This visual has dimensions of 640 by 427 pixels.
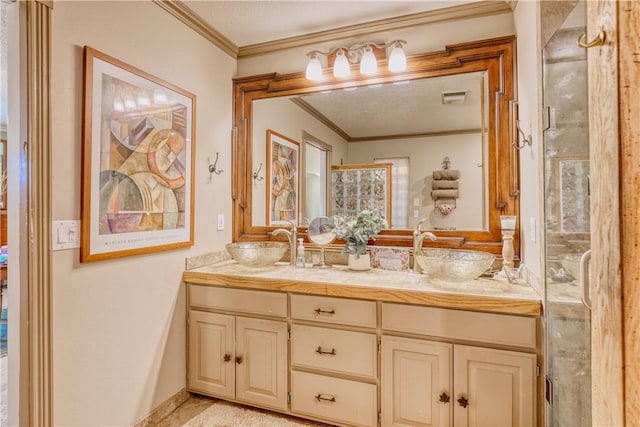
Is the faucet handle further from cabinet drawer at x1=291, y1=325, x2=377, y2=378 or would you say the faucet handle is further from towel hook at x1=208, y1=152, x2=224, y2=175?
towel hook at x1=208, y1=152, x2=224, y2=175

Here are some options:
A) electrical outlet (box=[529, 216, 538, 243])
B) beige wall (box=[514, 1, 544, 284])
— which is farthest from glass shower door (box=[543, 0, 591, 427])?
electrical outlet (box=[529, 216, 538, 243])

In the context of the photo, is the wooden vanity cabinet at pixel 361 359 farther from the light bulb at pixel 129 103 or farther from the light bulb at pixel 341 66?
the light bulb at pixel 341 66

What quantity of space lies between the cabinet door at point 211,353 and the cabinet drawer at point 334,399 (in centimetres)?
43

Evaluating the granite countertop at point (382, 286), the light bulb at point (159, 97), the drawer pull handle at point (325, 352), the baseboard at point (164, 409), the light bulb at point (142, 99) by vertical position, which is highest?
the light bulb at point (159, 97)

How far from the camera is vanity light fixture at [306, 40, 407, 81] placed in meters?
2.10

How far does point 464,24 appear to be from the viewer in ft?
6.70

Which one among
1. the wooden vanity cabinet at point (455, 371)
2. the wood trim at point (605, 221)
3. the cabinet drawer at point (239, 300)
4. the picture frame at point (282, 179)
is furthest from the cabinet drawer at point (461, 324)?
the picture frame at point (282, 179)

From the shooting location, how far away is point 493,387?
1.47 meters

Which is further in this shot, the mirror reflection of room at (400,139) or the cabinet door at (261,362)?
the mirror reflection of room at (400,139)

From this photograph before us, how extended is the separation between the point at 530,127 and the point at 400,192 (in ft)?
2.72

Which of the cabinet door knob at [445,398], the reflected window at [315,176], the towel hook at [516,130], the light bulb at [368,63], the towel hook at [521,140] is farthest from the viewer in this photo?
the reflected window at [315,176]

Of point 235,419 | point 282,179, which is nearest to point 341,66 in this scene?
point 282,179

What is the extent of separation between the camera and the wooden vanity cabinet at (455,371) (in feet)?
4.69

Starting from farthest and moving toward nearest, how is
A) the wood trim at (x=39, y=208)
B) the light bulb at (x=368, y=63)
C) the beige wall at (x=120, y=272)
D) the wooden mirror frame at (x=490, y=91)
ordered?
the light bulb at (x=368, y=63)
the wooden mirror frame at (x=490, y=91)
the beige wall at (x=120, y=272)
the wood trim at (x=39, y=208)
